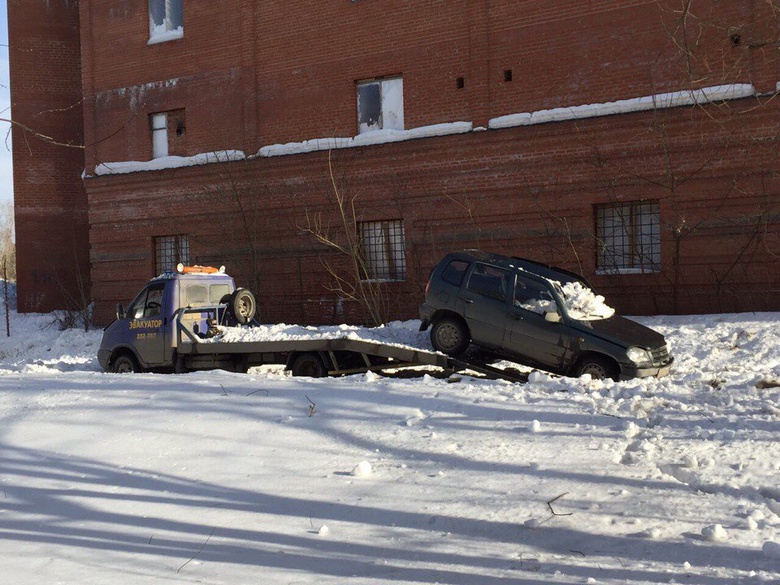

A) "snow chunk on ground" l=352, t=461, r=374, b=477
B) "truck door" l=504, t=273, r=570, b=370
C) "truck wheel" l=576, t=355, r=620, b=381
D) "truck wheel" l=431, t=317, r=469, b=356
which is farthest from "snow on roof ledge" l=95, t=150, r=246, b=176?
"snow chunk on ground" l=352, t=461, r=374, b=477

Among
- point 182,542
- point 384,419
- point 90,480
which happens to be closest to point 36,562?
point 182,542

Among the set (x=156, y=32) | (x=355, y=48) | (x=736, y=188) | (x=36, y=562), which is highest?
(x=156, y=32)

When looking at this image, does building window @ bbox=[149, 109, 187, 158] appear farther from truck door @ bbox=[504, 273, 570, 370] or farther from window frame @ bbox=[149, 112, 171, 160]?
truck door @ bbox=[504, 273, 570, 370]

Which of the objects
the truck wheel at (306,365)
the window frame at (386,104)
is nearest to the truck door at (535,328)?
the truck wheel at (306,365)

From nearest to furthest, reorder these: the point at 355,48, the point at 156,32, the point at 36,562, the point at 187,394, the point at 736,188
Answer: the point at 36,562, the point at 187,394, the point at 736,188, the point at 355,48, the point at 156,32

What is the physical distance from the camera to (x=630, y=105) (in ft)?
60.6

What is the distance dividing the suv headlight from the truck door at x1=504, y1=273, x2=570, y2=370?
880mm

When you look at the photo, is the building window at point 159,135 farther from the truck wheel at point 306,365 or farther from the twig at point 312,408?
the twig at point 312,408

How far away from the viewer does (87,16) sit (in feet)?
89.0

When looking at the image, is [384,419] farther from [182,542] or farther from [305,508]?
[182,542]

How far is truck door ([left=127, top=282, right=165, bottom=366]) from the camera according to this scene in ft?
47.9

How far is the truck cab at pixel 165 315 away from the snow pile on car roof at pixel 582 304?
587 centimetres

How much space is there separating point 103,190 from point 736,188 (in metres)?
19.1

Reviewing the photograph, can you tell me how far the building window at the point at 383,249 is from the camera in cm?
2194
